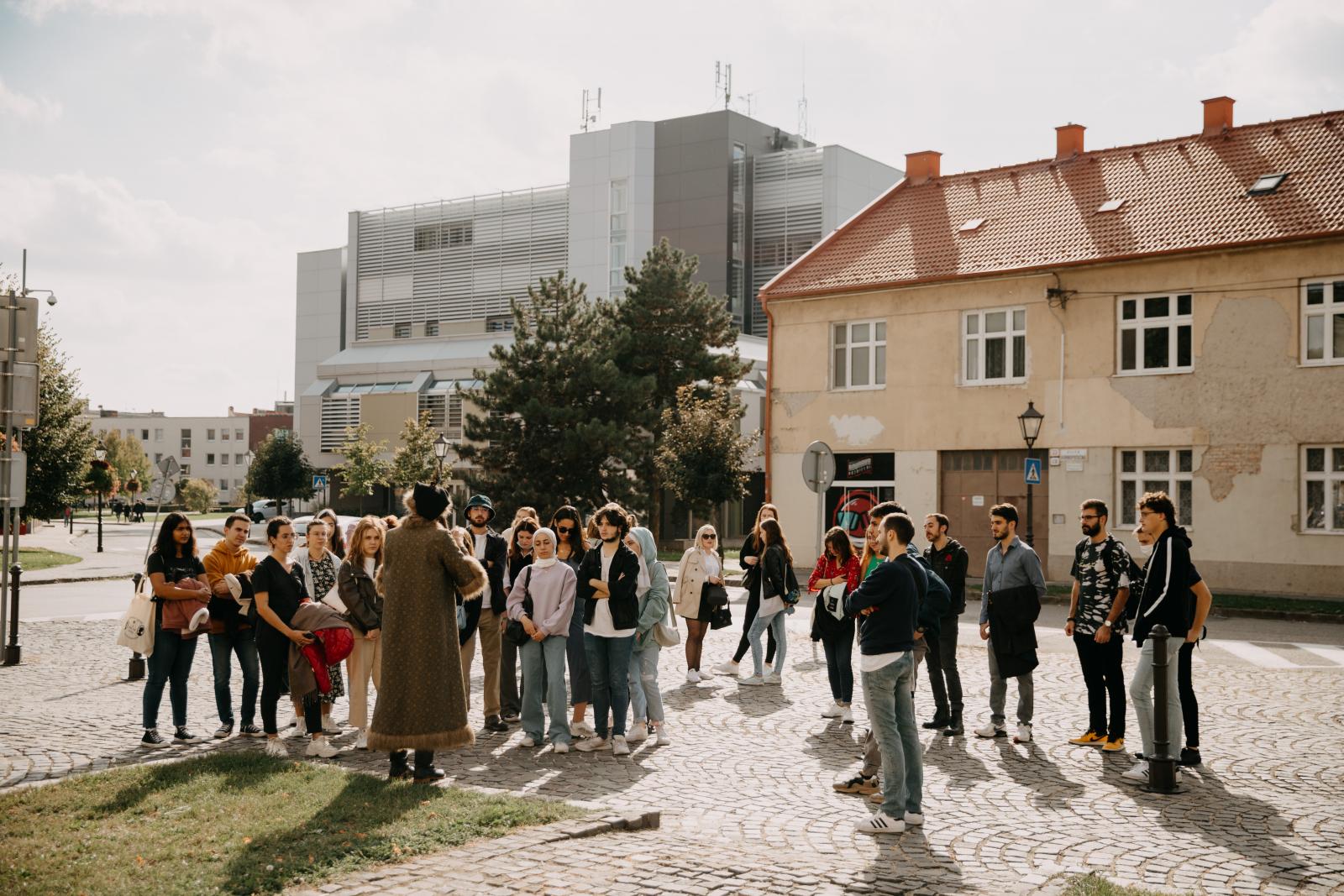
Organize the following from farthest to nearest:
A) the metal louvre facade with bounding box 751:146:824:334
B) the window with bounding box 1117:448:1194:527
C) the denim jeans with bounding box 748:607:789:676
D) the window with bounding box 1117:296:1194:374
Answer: the metal louvre facade with bounding box 751:146:824:334, the window with bounding box 1117:296:1194:374, the window with bounding box 1117:448:1194:527, the denim jeans with bounding box 748:607:789:676

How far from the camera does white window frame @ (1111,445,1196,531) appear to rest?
26188 mm

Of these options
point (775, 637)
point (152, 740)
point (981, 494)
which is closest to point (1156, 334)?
point (981, 494)

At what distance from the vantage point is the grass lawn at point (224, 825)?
570cm

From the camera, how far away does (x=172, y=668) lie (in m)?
9.91

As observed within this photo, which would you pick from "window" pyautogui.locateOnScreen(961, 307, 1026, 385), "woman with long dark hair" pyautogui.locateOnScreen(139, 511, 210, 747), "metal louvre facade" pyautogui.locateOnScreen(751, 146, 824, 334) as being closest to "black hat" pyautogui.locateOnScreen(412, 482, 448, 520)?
"woman with long dark hair" pyautogui.locateOnScreen(139, 511, 210, 747)

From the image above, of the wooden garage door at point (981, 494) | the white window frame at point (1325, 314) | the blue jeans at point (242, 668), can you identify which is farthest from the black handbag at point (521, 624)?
the white window frame at point (1325, 314)

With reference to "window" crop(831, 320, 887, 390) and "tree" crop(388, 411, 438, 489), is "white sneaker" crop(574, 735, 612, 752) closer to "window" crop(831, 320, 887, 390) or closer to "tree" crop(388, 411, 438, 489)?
"window" crop(831, 320, 887, 390)

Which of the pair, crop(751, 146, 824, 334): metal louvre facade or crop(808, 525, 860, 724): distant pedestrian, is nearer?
crop(808, 525, 860, 724): distant pedestrian

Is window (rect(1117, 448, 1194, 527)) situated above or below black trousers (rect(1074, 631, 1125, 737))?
above

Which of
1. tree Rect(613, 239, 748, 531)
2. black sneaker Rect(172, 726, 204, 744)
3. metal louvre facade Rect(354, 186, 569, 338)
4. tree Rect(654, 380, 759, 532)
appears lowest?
black sneaker Rect(172, 726, 204, 744)

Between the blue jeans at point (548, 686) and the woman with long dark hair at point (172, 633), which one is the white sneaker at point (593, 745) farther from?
the woman with long dark hair at point (172, 633)

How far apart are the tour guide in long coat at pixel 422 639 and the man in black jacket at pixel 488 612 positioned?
2.30 metres

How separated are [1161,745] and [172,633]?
7512 millimetres

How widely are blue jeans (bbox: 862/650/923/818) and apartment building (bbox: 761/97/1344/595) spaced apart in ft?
67.3
